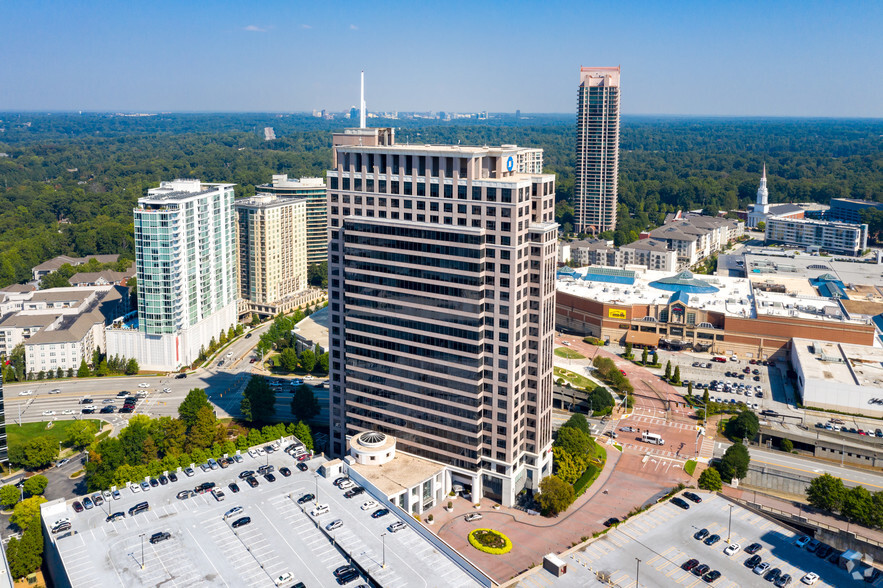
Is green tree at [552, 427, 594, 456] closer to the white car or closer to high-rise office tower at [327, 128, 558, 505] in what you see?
high-rise office tower at [327, 128, 558, 505]

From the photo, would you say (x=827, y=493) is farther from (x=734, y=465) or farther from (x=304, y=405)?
(x=304, y=405)

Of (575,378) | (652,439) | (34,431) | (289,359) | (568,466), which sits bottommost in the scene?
(34,431)

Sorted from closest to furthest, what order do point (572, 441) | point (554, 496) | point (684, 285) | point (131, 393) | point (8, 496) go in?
1. point (554, 496)
2. point (8, 496)
3. point (572, 441)
4. point (131, 393)
5. point (684, 285)

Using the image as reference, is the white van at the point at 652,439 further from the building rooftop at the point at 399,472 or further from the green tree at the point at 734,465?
the building rooftop at the point at 399,472

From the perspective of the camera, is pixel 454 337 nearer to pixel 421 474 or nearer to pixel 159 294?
pixel 421 474

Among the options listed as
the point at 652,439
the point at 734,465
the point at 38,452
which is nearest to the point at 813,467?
the point at 734,465

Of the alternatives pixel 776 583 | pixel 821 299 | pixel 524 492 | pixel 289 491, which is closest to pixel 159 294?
pixel 289 491

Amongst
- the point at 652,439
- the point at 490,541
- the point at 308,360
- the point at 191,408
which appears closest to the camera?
the point at 490,541
